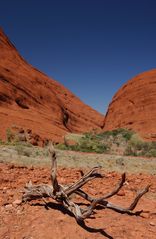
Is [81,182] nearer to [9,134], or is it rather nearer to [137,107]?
[9,134]

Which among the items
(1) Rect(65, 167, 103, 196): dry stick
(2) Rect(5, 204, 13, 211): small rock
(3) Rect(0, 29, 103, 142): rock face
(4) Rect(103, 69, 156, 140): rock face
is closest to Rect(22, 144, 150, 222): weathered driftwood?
(1) Rect(65, 167, 103, 196): dry stick

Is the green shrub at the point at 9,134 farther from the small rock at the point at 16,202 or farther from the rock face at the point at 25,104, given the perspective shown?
the small rock at the point at 16,202

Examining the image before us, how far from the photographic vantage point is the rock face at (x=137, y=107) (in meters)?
28.0

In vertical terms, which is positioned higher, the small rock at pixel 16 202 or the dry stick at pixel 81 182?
the dry stick at pixel 81 182

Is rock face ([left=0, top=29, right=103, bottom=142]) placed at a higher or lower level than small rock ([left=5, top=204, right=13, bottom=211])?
higher

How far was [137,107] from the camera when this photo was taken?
31.2 m

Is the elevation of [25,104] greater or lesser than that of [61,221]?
greater

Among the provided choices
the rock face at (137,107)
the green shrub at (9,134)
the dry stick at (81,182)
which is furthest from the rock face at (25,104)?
the dry stick at (81,182)

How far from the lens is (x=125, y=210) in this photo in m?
4.31

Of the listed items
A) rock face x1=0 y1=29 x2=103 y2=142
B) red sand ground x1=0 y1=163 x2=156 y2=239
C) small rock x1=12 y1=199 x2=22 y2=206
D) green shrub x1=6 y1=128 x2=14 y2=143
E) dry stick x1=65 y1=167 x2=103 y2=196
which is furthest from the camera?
rock face x1=0 y1=29 x2=103 y2=142

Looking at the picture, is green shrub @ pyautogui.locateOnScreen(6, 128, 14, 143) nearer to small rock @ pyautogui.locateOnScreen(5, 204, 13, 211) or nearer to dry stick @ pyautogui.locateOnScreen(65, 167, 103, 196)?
small rock @ pyautogui.locateOnScreen(5, 204, 13, 211)

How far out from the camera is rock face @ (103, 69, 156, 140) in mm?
28047

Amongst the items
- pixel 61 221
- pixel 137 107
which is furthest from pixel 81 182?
pixel 137 107

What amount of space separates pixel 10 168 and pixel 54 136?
13.9m
